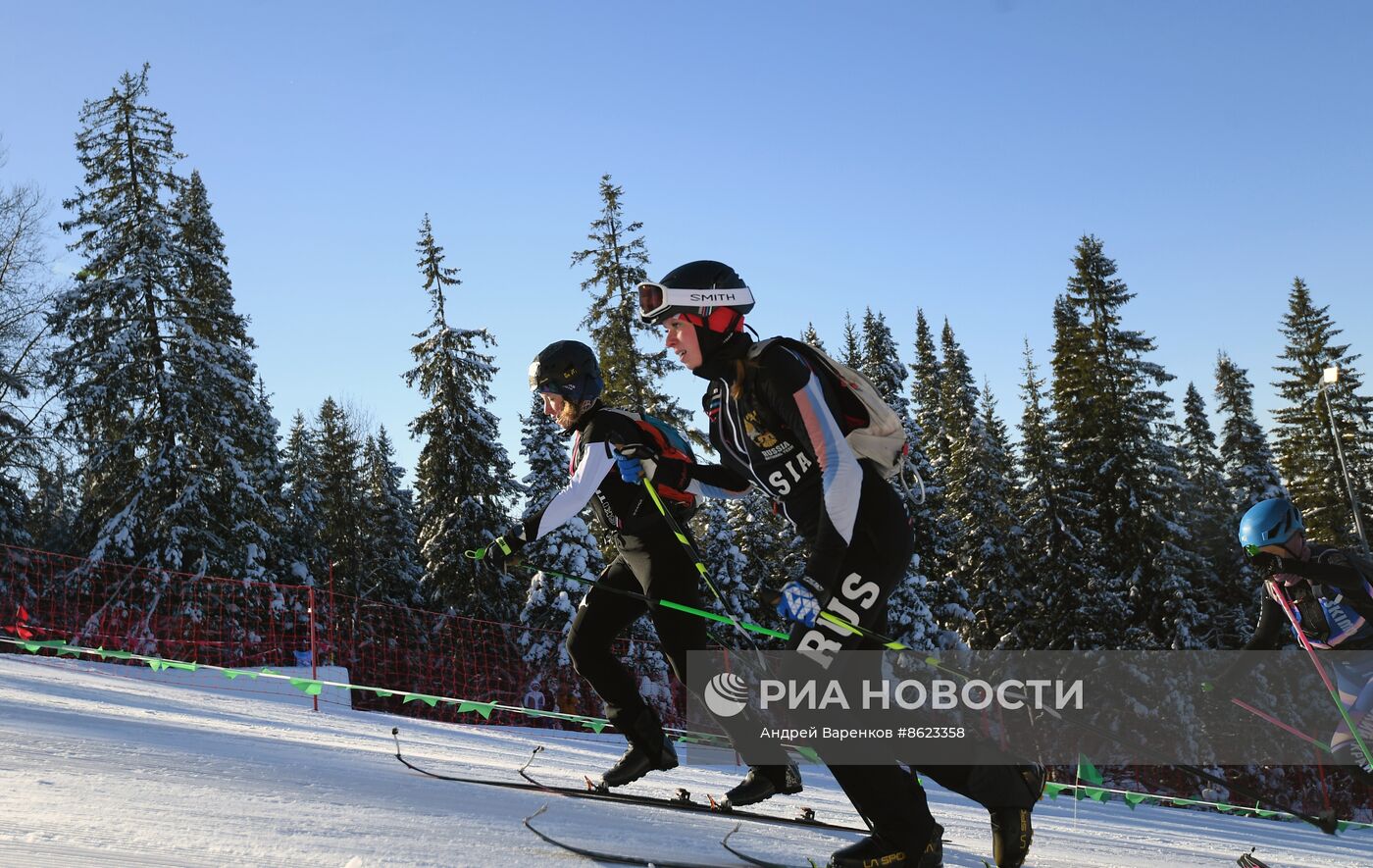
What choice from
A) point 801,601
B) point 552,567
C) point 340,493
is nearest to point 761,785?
point 801,601

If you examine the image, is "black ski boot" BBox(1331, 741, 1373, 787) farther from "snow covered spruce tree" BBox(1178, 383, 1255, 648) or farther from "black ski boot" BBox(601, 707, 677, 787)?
"snow covered spruce tree" BBox(1178, 383, 1255, 648)

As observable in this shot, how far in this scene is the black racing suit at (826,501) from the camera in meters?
3.61

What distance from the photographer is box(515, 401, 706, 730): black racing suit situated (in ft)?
17.6

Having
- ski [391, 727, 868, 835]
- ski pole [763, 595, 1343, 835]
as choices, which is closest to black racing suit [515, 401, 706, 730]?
ski [391, 727, 868, 835]

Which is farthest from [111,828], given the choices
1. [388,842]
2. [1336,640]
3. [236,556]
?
[236,556]

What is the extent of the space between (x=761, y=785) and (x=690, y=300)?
8.76 feet

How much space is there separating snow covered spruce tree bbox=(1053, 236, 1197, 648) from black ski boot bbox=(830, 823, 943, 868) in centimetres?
3301

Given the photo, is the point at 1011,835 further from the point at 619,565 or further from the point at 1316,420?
the point at 1316,420

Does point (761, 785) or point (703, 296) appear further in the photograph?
point (761, 785)

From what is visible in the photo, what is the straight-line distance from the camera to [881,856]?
3.65 m

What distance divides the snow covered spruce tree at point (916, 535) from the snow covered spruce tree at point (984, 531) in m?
1.60

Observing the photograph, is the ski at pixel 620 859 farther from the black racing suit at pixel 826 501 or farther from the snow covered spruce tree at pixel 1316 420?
the snow covered spruce tree at pixel 1316 420

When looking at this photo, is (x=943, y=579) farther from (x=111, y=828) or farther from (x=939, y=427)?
(x=111, y=828)

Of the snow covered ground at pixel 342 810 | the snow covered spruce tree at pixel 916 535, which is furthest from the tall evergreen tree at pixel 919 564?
the snow covered ground at pixel 342 810
